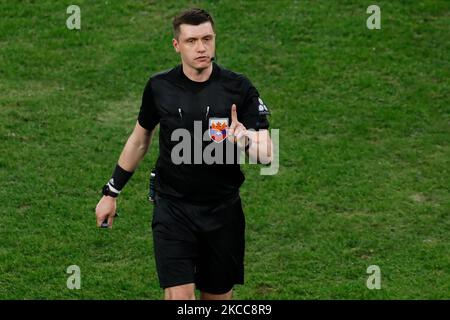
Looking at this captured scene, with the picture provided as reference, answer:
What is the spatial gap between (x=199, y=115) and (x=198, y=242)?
0.99 meters

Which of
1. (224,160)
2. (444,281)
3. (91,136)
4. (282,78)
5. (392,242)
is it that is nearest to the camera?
(224,160)

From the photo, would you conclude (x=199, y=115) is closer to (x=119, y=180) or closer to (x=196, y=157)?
(x=196, y=157)

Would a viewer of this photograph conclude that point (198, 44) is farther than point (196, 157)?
No

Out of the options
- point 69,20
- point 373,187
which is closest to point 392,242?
point 373,187

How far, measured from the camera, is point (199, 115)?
28.7ft

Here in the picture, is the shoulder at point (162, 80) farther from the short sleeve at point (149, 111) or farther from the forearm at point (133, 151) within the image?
the forearm at point (133, 151)

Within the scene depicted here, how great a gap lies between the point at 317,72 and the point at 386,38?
51.6 inches

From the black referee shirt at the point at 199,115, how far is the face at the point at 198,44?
0.70 feet

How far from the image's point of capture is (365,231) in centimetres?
1185

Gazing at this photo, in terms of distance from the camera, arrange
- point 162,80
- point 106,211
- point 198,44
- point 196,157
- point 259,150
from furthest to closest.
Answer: point 106,211 < point 162,80 < point 196,157 < point 198,44 < point 259,150

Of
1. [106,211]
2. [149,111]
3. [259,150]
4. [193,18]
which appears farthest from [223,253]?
[193,18]

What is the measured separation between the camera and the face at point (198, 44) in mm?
8648

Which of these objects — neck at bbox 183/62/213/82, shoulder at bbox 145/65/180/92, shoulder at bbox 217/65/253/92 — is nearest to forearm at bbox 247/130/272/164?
shoulder at bbox 217/65/253/92

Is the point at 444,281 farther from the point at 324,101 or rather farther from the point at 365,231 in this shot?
the point at 324,101
